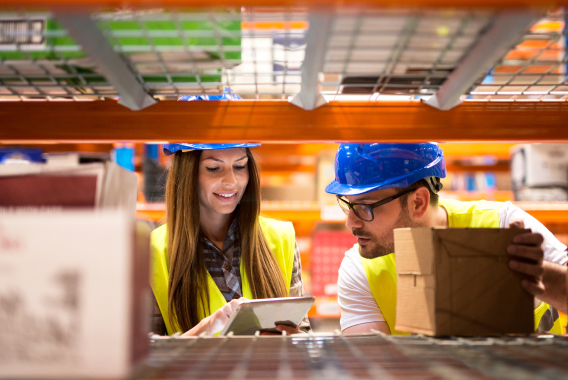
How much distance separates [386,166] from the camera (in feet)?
6.13

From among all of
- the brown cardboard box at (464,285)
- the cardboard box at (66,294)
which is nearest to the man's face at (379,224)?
the brown cardboard box at (464,285)

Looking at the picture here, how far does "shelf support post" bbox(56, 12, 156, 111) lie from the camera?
0.72 meters

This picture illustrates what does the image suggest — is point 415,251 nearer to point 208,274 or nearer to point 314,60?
point 314,60

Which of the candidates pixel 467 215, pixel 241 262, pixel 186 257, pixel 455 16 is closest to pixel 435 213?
pixel 467 215

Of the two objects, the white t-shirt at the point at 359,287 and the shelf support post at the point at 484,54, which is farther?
the white t-shirt at the point at 359,287

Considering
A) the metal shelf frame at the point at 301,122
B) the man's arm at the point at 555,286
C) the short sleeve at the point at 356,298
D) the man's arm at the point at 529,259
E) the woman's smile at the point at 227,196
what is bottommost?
the short sleeve at the point at 356,298

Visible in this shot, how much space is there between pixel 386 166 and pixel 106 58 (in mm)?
1293

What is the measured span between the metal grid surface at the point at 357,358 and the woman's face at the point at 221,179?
40.1 inches

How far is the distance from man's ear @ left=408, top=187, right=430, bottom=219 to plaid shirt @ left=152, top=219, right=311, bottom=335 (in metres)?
0.60

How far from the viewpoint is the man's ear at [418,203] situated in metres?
1.88

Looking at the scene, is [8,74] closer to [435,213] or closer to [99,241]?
[99,241]

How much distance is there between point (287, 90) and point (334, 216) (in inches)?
75.2

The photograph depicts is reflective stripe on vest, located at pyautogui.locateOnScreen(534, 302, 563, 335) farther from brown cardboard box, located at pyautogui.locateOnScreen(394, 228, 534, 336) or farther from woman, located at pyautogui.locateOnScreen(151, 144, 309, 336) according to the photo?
woman, located at pyautogui.locateOnScreen(151, 144, 309, 336)

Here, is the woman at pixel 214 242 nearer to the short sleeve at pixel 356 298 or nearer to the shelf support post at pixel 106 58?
the short sleeve at pixel 356 298
